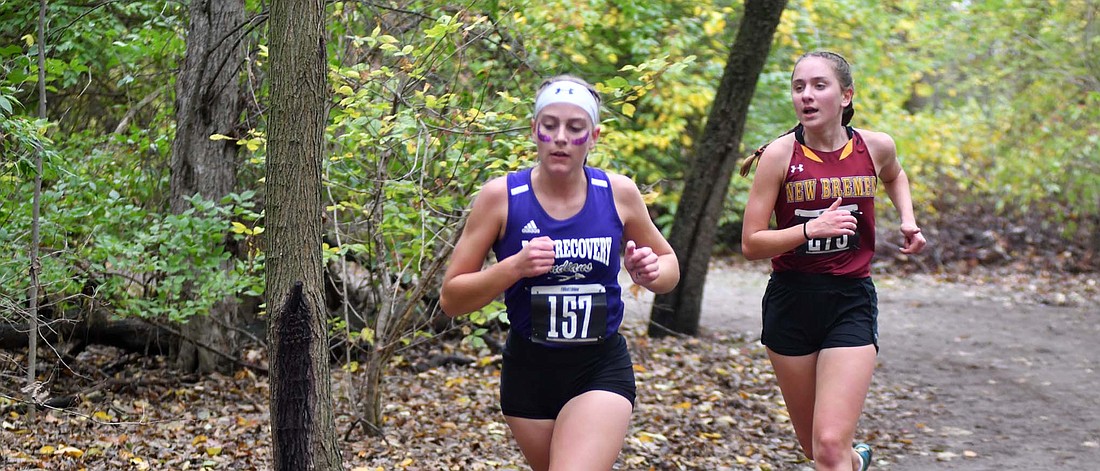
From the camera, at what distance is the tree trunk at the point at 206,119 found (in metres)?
6.96

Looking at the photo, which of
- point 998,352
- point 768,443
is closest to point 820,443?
point 768,443

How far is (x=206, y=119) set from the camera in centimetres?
726

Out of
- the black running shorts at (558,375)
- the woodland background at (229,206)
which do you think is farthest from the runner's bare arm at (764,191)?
the woodland background at (229,206)

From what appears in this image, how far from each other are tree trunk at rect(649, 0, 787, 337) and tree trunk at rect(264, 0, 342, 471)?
19.1 feet

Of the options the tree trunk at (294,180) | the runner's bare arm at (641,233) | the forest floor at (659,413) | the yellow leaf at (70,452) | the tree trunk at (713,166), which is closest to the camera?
the runner's bare arm at (641,233)

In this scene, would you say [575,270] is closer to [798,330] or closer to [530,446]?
[530,446]

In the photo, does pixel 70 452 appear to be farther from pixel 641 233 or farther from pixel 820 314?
pixel 820 314

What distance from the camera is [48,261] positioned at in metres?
5.87

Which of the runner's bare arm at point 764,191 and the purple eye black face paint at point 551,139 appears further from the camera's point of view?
the runner's bare arm at point 764,191

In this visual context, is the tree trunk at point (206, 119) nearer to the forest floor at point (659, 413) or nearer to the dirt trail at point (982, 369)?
the forest floor at point (659, 413)

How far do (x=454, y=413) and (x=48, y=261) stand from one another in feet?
9.10

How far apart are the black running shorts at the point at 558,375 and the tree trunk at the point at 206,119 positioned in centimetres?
405

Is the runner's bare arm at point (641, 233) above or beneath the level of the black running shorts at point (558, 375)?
above

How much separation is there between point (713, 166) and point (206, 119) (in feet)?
15.6
